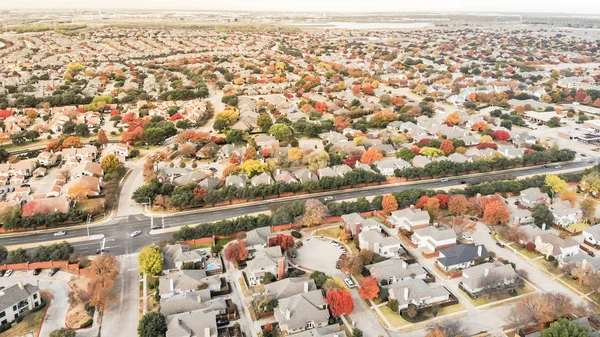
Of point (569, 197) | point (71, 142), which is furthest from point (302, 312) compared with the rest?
point (71, 142)

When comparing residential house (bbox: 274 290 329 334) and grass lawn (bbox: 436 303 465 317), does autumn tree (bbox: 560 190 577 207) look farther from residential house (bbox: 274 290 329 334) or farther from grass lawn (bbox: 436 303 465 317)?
residential house (bbox: 274 290 329 334)

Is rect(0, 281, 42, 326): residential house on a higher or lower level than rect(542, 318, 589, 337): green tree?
lower

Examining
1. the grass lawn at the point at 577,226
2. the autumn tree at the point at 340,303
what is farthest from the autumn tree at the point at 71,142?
the grass lawn at the point at 577,226

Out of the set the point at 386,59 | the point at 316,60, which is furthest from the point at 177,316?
the point at 386,59

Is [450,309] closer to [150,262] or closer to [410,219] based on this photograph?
[410,219]

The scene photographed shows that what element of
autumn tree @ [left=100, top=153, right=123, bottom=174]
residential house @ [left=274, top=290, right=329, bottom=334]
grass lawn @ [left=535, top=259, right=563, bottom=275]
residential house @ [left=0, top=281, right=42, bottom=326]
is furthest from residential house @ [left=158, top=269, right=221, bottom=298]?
grass lawn @ [left=535, top=259, right=563, bottom=275]

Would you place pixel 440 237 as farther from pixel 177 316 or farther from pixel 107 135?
pixel 107 135
